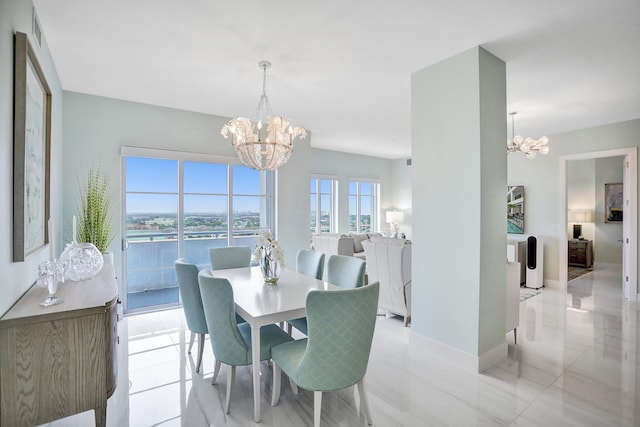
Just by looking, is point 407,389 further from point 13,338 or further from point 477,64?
point 477,64

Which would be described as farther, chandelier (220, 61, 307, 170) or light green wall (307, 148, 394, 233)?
light green wall (307, 148, 394, 233)

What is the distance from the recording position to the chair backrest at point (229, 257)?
3736 mm

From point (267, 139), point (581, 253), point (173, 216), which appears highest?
point (267, 139)

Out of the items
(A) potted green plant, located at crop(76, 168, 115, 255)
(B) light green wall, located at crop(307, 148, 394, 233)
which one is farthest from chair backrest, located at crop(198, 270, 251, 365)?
(B) light green wall, located at crop(307, 148, 394, 233)

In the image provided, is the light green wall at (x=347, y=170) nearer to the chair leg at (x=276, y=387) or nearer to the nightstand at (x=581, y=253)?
the nightstand at (x=581, y=253)

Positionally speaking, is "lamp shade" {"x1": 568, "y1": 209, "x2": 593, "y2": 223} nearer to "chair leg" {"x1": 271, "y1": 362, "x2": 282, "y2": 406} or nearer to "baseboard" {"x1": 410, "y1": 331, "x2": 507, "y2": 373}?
"baseboard" {"x1": 410, "y1": 331, "x2": 507, "y2": 373}

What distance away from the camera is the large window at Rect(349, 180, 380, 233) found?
27.8 feet

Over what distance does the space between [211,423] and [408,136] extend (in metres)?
5.82

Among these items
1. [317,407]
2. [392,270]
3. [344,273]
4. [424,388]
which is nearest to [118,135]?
[344,273]

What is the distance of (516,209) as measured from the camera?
625cm

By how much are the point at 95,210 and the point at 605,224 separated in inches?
411

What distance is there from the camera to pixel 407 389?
2.52 metres

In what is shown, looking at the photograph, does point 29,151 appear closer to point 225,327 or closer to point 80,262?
point 80,262

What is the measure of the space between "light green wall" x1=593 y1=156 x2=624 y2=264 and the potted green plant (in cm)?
1027
